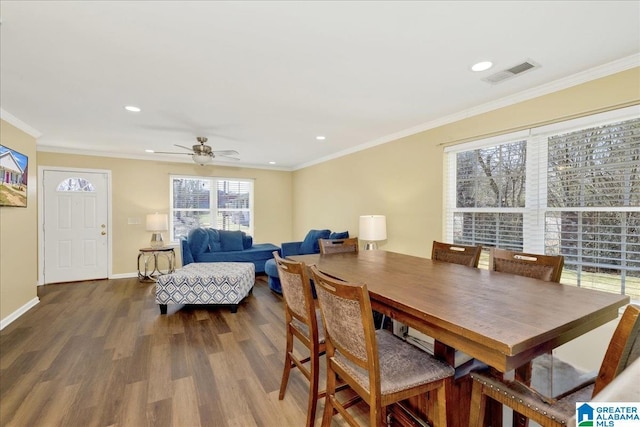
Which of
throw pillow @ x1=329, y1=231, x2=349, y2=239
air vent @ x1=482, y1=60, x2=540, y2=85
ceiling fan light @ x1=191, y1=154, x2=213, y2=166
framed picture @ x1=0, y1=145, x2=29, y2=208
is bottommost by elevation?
throw pillow @ x1=329, y1=231, x2=349, y2=239

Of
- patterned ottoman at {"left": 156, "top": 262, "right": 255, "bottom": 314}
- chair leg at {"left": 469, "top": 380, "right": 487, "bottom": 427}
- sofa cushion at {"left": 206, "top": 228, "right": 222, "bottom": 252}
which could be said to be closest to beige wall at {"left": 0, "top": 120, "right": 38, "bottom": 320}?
patterned ottoman at {"left": 156, "top": 262, "right": 255, "bottom": 314}

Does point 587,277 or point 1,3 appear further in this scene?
point 587,277

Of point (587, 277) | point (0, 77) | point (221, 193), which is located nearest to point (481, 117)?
point (587, 277)

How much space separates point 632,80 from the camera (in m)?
2.04

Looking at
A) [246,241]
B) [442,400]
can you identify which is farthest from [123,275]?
[442,400]

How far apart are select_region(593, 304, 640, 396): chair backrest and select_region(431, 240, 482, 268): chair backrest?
124 centimetres

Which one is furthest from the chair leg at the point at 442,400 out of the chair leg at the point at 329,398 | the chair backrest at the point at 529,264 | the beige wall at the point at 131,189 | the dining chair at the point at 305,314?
the beige wall at the point at 131,189

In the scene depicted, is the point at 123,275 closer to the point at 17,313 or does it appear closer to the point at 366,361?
the point at 17,313

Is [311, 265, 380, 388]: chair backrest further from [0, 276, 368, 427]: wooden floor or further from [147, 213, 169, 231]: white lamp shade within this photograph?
[147, 213, 169, 231]: white lamp shade

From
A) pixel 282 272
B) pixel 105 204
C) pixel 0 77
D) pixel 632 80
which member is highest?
pixel 0 77

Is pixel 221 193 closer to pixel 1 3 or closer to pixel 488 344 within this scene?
pixel 1 3

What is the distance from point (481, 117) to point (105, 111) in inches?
159

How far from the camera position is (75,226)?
5004 millimetres

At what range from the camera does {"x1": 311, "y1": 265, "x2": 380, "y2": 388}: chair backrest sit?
1.12 m
